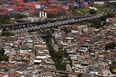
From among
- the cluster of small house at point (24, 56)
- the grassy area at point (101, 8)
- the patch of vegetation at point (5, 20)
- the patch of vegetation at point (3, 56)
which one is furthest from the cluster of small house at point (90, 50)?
the grassy area at point (101, 8)

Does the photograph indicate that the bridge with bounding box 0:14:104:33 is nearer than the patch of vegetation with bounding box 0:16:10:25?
Yes

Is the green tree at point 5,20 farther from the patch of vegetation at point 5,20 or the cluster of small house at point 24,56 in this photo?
the cluster of small house at point 24,56

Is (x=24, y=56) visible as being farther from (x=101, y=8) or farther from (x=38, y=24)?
(x=101, y=8)

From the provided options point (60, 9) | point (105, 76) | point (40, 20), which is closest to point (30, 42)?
point (105, 76)

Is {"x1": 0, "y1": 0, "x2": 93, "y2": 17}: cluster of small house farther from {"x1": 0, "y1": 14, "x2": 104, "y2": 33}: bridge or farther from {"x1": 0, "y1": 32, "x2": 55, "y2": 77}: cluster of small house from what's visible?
{"x1": 0, "y1": 32, "x2": 55, "y2": 77}: cluster of small house

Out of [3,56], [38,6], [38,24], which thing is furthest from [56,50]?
[38,6]

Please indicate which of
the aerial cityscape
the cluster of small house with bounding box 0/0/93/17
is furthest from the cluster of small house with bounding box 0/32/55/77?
the cluster of small house with bounding box 0/0/93/17
